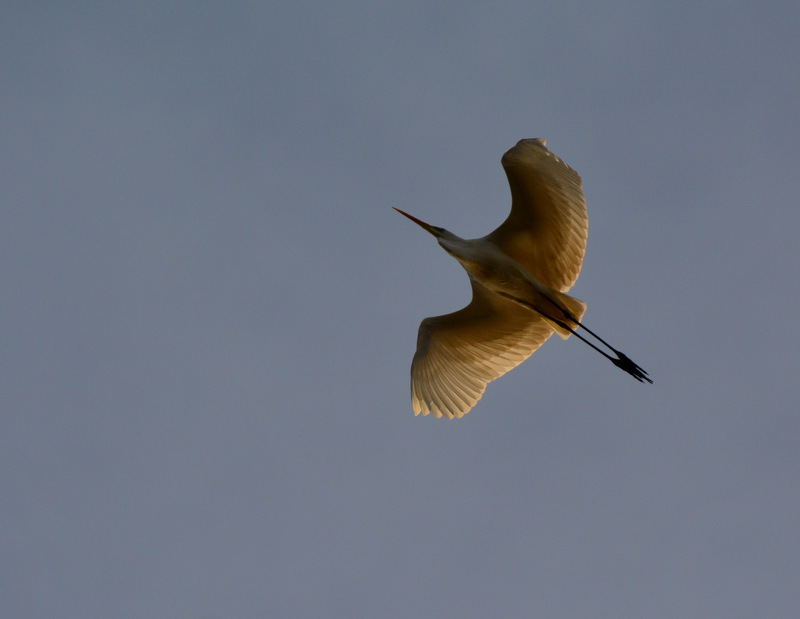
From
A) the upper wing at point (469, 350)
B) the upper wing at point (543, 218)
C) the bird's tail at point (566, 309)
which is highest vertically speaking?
the upper wing at point (543, 218)

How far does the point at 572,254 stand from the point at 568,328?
2.50 feet

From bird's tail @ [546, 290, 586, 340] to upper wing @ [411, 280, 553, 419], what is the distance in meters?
0.61

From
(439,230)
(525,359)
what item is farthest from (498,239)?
(525,359)

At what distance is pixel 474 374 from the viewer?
10.1 metres

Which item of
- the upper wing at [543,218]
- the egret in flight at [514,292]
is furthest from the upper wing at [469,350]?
the upper wing at [543,218]

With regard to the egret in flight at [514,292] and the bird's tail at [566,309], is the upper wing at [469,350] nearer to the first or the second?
the egret in flight at [514,292]

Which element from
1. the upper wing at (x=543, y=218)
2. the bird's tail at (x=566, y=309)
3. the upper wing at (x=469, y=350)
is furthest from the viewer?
the upper wing at (x=469, y=350)

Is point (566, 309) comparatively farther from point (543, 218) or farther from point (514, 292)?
point (543, 218)

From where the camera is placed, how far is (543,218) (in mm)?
9258

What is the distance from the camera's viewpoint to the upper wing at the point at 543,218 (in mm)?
8812

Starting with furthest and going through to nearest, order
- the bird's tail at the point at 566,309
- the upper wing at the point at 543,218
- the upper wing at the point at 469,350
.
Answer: the upper wing at the point at 469,350 → the bird's tail at the point at 566,309 → the upper wing at the point at 543,218

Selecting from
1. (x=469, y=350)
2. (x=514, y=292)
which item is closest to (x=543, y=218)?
(x=514, y=292)

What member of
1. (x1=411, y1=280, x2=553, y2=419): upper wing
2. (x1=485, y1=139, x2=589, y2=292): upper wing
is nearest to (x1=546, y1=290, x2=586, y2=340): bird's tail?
(x1=485, y1=139, x2=589, y2=292): upper wing

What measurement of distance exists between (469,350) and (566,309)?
4.56 ft
